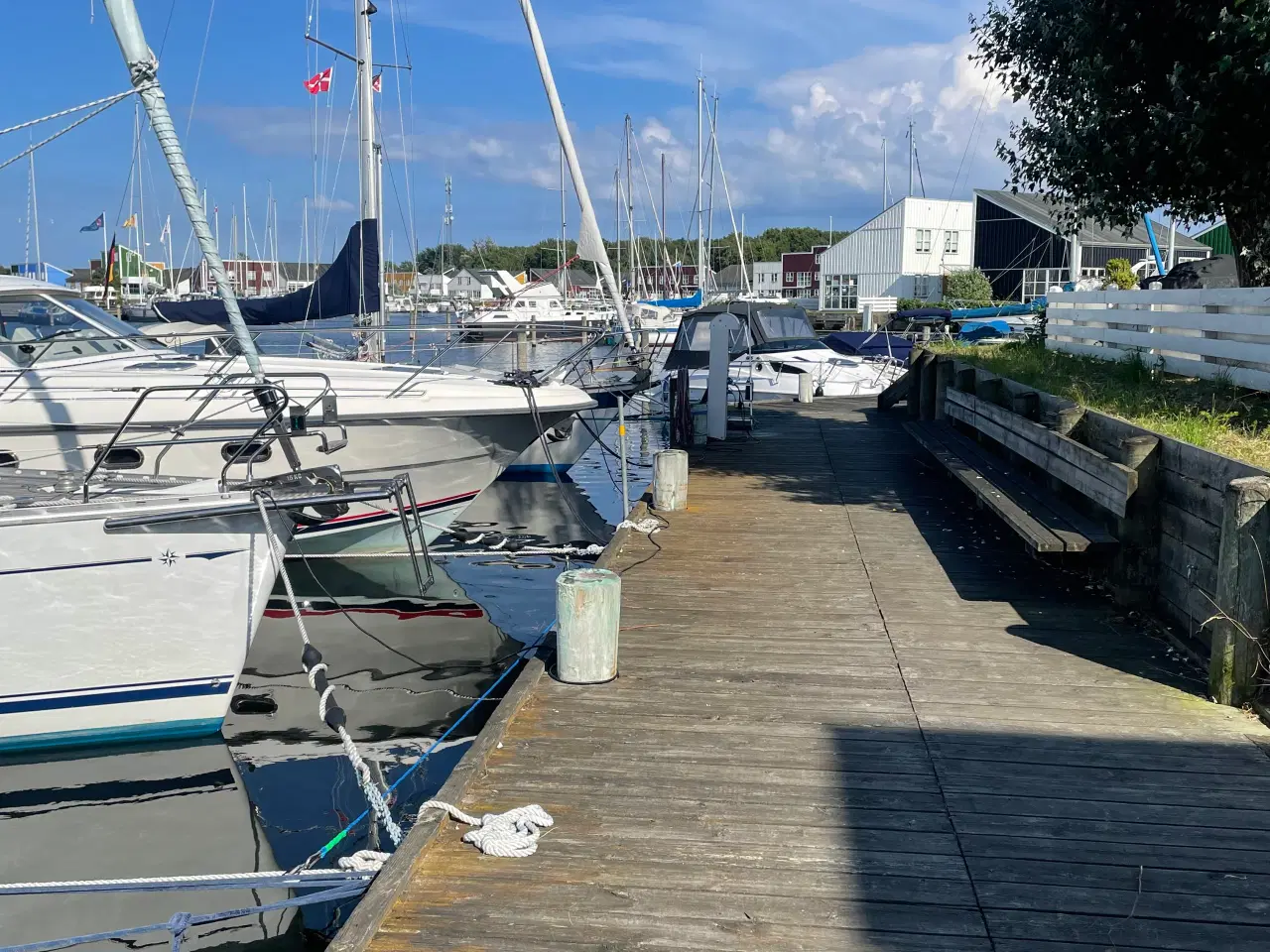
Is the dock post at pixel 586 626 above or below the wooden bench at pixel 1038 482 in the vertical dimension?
below

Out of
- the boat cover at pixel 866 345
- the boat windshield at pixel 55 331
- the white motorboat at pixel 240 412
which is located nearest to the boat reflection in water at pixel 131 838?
the white motorboat at pixel 240 412

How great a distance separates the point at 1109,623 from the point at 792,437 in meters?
9.20

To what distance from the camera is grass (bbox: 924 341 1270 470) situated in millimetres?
6848

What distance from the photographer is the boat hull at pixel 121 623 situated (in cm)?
685

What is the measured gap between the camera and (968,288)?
48125 mm

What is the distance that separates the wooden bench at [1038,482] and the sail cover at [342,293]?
7792 mm

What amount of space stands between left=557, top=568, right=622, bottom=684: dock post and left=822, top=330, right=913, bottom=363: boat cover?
2364 centimetres

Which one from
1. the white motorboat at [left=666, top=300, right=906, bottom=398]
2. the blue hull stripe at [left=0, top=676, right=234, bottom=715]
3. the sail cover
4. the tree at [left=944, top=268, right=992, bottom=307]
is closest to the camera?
the blue hull stripe at [left=0, top=676, right=234, bottom=715]

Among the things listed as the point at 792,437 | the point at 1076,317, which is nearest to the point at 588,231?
the point at 792,437

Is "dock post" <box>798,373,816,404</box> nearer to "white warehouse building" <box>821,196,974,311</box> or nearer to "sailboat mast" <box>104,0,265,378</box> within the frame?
"sailboat mast" <box>104,0,265,378</box>

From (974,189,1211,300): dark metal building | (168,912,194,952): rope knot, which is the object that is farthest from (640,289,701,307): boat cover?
(168,912,194,952): rope knot

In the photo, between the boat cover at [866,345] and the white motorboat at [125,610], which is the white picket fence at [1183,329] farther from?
the boat cover at [866,345]

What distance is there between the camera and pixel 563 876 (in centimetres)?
408

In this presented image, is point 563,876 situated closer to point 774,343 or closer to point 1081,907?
point 1081,907
